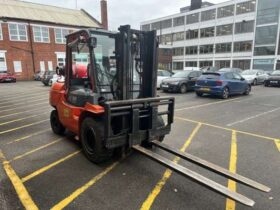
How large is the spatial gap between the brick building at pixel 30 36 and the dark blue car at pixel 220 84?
26.4 metres

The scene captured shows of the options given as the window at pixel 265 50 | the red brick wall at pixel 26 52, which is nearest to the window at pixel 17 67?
the red brick wall at pixel 26 52

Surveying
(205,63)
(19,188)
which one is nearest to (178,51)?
(205,63)

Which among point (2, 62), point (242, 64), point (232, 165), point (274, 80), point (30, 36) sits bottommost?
point (232, 165)

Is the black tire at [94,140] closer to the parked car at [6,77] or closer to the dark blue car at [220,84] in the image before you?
the dark blue car at [220,84]

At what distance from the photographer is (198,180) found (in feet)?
10.6

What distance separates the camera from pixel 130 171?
4.24m

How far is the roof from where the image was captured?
3066cm

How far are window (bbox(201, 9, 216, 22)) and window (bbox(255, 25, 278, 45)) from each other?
33.8 feet

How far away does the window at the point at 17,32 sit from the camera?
29484 mm

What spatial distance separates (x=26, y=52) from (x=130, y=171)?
1259 inches

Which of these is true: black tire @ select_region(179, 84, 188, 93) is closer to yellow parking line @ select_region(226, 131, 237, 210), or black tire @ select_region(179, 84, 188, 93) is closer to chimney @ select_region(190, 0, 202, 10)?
yellow parking line @ select_region(226, 131, 237, 210)

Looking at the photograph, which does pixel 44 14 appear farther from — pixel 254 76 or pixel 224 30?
pixel 224 30

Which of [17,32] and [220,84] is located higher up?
[17,32]

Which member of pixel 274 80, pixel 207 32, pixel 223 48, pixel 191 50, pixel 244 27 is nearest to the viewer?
pixel 274 80
